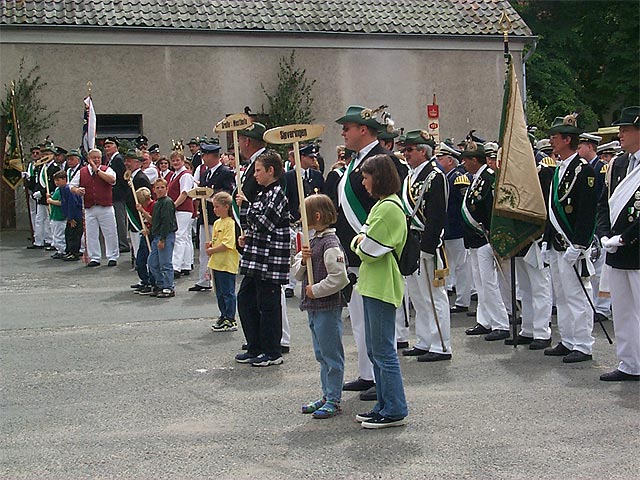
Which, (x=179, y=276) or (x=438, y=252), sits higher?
(x=438, y=252)

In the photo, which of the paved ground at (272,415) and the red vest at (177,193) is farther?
the red vest at (177,193)

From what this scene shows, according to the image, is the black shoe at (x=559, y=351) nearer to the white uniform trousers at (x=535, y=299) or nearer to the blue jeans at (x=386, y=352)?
Answer: the white uniform trousers at (x=535, y=299)

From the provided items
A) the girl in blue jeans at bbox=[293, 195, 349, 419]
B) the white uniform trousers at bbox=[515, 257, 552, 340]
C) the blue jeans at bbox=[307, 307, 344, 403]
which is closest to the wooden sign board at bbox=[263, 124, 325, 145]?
the girl in blue jeans at bbox=[293, 195, 349, 419]

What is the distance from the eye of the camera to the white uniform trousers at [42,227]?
1914 cm

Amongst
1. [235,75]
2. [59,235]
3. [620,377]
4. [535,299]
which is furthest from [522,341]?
[235,75]

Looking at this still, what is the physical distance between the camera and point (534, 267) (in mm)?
9172

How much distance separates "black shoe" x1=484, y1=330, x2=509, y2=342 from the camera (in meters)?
9.44

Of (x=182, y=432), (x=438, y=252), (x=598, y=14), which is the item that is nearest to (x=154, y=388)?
(x=182, y=432)

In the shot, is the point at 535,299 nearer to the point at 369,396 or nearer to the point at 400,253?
the point at 369,396

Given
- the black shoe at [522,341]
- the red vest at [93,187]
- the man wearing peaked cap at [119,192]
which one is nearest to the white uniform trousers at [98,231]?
the red vest at [93,187]

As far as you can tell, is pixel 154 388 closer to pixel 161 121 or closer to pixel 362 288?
pixel 362 288

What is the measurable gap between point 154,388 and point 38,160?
1277cm

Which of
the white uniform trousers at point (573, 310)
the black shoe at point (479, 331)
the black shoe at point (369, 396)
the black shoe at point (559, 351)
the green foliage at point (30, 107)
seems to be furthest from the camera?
the green foliage at point (30, 107)

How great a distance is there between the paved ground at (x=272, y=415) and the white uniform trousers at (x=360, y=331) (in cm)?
30
